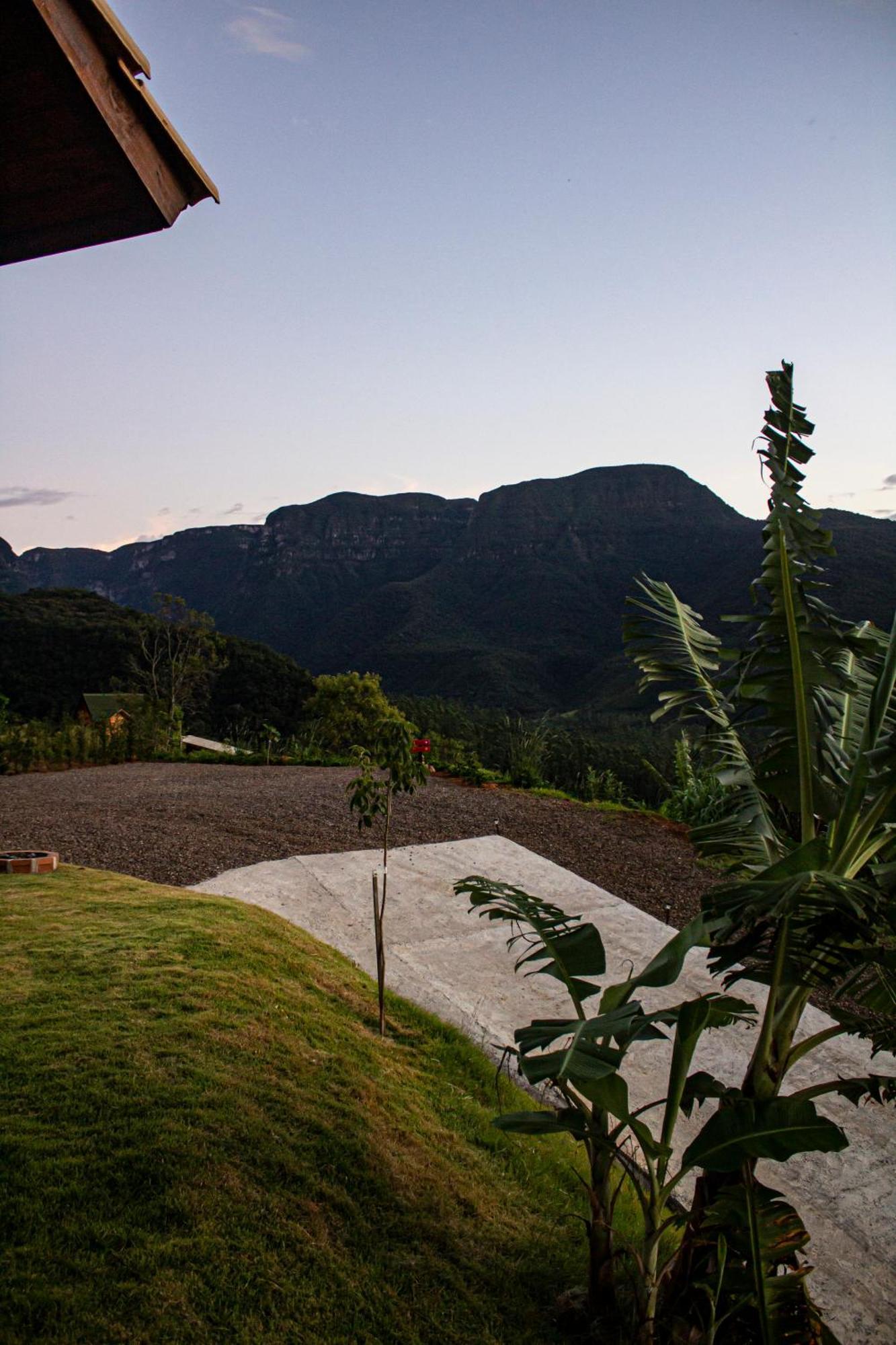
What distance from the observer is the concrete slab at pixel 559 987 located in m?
2.59

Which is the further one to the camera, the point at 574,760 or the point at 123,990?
the point at 574,760

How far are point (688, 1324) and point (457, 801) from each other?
7575mm

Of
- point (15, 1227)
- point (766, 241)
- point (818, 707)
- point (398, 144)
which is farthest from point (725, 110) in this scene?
point (15, 1227)

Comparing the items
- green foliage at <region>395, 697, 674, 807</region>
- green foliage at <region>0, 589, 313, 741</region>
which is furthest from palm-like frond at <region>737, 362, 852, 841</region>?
green foliage at <region>0, 589, 313, 741</region>

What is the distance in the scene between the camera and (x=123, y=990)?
301 centimetres

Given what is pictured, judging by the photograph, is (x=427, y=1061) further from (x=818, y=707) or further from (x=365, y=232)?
(x=365, y=232)

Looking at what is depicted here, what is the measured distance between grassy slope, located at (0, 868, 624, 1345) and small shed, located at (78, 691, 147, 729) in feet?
34.9

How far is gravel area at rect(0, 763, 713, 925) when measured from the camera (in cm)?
630

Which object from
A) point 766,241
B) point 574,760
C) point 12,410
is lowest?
point 574,760

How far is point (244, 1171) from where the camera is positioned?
2023 millimetres

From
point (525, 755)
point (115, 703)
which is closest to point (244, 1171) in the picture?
point (525, 755)

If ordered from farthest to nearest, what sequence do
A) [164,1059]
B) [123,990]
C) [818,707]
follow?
[123,990] < [164,1059] < [818,707]

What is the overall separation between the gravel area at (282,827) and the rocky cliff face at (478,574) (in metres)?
27.9

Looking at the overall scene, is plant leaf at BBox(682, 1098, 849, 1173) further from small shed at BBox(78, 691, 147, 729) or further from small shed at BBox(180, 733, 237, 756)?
small shed at BBox(180, 733, 237, 756)
